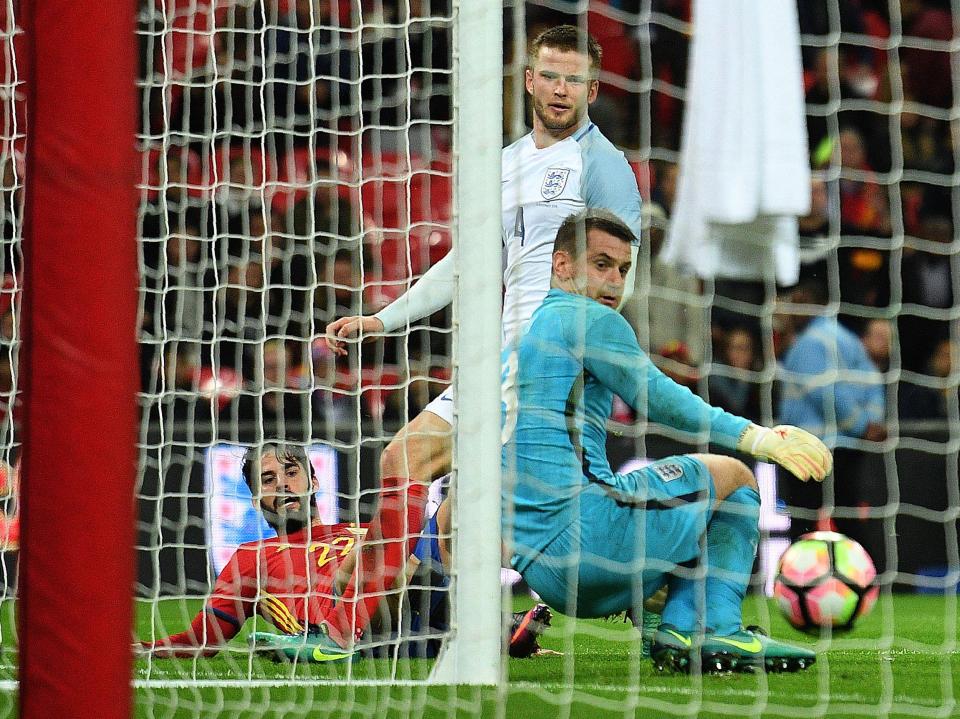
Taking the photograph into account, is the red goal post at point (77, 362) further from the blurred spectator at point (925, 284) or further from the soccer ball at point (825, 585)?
the blurred spectator at point (925, 284)

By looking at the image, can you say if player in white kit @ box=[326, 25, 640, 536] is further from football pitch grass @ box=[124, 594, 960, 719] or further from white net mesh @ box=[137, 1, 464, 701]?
white net mesh @ box=[137, 1, 464, 701]

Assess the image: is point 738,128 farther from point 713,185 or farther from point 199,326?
point 199,326

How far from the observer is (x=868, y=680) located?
11.5 feet

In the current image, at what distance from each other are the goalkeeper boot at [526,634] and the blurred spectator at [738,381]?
7.32ft

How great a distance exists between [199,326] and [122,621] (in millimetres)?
4259

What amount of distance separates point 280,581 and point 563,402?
3.62ft

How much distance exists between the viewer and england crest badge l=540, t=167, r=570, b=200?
Result: 3.74 metres

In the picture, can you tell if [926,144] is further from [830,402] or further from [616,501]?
[616,501]

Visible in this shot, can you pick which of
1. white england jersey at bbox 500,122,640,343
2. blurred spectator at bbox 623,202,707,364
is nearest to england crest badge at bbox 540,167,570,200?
white england jersey at bbox 500,122,640,343

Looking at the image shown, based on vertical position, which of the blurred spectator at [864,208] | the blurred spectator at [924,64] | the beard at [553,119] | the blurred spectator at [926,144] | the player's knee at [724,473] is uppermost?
the blurred spectator at [924,64]

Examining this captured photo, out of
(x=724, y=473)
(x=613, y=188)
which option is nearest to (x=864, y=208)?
(x=613, y=188)

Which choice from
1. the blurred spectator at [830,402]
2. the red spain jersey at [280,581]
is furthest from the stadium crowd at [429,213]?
the red spain jersey at [280,581]

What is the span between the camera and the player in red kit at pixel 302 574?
3.80 metres

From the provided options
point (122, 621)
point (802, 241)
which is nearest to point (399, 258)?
point (802, 241)
